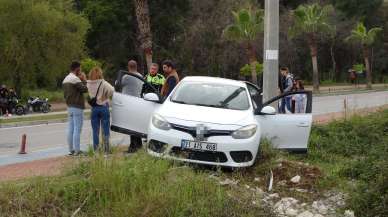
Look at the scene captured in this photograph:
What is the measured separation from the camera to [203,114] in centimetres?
917

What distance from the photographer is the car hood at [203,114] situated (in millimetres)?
8969

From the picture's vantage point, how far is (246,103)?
33.4 ft

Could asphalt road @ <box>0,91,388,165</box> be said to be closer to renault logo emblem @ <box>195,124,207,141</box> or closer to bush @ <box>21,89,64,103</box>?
renault logo emblem @ <box>195,124,207,141</box>

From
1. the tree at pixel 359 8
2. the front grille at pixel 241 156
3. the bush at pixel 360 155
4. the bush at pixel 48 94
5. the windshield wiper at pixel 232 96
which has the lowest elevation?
the bush at pixel 48 94

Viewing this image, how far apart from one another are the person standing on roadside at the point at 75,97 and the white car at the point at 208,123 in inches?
25.0

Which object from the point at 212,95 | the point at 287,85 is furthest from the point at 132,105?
the point at 287,85

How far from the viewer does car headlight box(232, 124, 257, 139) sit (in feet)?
29.0

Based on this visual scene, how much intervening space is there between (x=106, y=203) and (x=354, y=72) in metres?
62.5

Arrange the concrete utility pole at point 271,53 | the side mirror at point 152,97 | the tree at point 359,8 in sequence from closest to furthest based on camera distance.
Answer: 1. the side mirror at point 152,97
2. the concrete utility pole at point 271,53
3. the tree at point 359,8

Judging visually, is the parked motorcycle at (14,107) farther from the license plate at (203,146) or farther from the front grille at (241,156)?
the front grille at (241,156)

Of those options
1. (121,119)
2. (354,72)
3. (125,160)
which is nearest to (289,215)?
(125,160)

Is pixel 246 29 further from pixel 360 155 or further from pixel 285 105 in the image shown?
pixel 360 155

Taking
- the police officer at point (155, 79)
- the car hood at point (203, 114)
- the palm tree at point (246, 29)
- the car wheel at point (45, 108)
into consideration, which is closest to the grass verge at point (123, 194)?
the car hood at point (203, 114)

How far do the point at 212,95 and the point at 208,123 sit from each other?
4.78 ft
